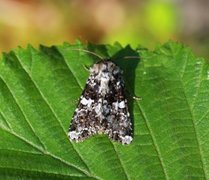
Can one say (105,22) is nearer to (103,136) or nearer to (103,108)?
(103,108)

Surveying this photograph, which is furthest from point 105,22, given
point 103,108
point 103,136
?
point 103,136

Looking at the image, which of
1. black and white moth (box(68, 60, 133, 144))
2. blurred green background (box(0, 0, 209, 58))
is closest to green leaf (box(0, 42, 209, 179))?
black and white moth (box(68, 60, 133, 144))

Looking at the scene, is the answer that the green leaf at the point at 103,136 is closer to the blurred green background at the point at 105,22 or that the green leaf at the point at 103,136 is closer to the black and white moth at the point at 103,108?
the black and white moth at the point at 103,108

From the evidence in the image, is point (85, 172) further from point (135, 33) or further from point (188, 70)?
point (135, 33)

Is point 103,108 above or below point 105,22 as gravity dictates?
below

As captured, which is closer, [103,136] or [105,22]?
Result: [103,136]

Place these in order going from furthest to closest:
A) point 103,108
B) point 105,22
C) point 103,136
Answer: point 105,22 → point 103,108 → point 103,136

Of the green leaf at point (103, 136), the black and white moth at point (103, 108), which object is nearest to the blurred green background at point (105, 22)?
the black and white moth at point (103, 108)
